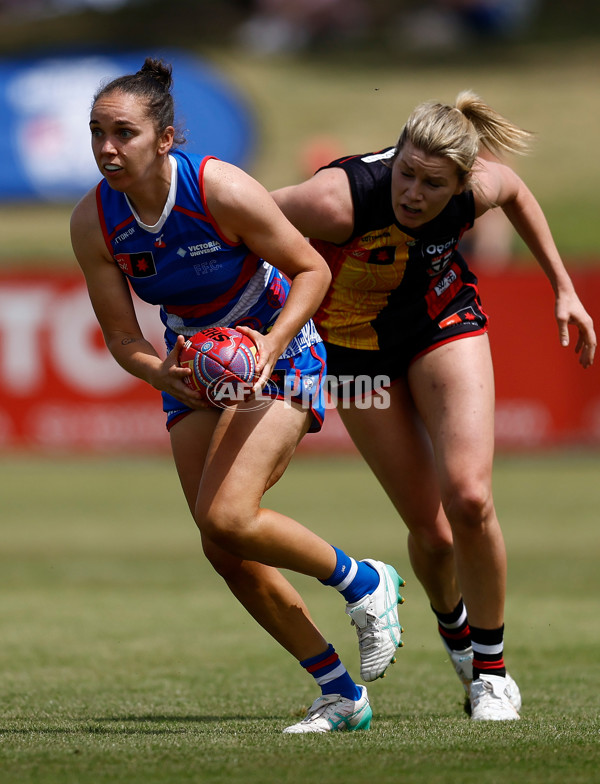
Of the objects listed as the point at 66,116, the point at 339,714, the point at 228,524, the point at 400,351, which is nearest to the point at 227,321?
the point at 228,524

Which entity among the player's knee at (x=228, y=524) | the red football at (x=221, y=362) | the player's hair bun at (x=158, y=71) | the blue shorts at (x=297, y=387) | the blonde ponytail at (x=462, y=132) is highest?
the player's hair bun at (x=158, y=71)

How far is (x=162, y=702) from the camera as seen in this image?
5.28m

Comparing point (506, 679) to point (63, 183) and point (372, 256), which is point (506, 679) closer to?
point (372, 256)

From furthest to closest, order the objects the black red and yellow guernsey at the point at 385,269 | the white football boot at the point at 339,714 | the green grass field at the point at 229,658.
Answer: the black red and yellow guernsey at the point at 385,269
the white football boot at the point at 339,714
the green grass field at the point at 229,658

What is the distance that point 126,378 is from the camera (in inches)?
599

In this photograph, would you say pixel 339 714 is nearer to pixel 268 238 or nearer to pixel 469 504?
pixel 469 504

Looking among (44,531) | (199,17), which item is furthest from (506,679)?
(199,17)

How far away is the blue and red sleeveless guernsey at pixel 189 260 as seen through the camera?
4422mm

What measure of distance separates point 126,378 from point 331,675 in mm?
10824

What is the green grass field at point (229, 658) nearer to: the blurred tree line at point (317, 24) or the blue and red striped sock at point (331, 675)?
the blue and red striped sock at point (331, 675)

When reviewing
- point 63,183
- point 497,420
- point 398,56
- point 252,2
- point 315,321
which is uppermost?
point 252,2

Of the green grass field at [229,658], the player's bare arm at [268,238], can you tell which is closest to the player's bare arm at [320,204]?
the player's bare arm at [268,238]

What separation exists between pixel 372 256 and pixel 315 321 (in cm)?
45

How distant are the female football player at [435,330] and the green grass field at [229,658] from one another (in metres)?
0.54
